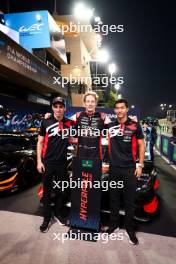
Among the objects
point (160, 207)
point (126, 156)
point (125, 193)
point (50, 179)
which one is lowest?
point (160, 207)

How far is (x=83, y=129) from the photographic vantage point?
3.47 meters

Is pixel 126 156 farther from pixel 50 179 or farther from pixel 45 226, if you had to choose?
pixel 45 226

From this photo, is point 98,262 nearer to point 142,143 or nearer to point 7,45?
point 142,143

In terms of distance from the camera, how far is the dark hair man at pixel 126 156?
130 inches

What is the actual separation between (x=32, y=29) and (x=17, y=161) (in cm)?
1227

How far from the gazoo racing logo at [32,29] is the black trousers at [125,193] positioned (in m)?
13.9

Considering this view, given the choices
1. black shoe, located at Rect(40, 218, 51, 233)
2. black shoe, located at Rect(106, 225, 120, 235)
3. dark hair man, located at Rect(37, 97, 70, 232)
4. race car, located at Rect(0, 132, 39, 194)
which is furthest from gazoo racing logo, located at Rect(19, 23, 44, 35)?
black shoe, located at Rect(106, 225, 120, 235)

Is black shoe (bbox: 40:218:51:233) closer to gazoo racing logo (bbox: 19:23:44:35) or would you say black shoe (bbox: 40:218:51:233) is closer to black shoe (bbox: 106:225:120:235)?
black shoe (bbox: 106:225:120:235)

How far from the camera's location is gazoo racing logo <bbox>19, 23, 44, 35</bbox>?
14578mm

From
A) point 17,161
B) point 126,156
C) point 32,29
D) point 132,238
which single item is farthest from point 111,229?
point 32,29

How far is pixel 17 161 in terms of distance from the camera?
5.24m

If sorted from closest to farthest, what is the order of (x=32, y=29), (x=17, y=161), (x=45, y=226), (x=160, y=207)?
(x=45, y=226)
(x=160, y=207)
(x=17, y=161)
(x=32, y=29)

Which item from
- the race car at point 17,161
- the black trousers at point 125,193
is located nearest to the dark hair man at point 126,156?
the black trousers at point 125,193

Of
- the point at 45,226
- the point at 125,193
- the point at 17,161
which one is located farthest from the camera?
the point at 17,161
